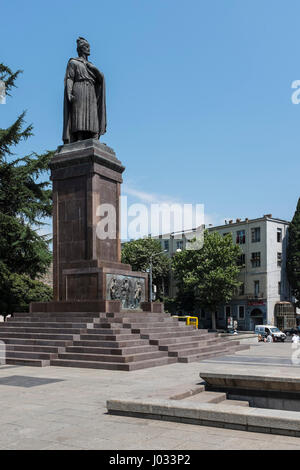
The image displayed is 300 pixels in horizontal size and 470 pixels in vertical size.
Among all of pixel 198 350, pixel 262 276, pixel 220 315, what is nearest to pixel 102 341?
pixel 198 350

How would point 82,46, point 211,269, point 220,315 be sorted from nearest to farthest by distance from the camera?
point 82,46 → point 211,269 → point 220,315

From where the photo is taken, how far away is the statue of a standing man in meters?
22.4

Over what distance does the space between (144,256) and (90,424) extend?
54.8 m

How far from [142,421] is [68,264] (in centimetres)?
1368

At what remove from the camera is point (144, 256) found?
204ft

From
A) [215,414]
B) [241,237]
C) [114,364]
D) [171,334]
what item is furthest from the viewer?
[241,237]

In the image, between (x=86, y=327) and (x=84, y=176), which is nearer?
(x=86, y=327)

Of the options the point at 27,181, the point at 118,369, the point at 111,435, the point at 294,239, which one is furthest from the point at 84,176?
the point at 294,239

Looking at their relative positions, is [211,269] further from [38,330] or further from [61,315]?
[38,330]

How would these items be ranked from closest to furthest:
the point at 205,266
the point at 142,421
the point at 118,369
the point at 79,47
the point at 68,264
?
the point at 142,421 → the point at 118,369 → the point at 68,264 → the point at 79,47 → the point at 205,266

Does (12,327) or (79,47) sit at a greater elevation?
(79,47)

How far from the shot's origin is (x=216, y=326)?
6700 centimetres

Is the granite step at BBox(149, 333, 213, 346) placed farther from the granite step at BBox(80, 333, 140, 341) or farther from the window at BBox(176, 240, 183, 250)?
the window at BBox(176, 240, 183, 250)

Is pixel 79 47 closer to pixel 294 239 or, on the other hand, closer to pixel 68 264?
pixel 68 264
